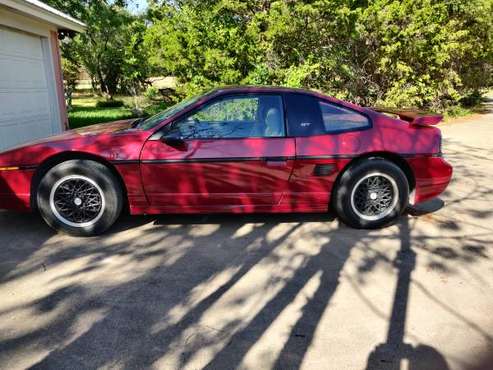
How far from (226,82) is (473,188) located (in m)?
7.30

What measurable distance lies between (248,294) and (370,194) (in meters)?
1.91

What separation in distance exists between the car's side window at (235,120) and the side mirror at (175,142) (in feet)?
0.31

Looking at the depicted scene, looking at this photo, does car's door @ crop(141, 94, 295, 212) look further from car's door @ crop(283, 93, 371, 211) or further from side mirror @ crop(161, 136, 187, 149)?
car's door @ crop(283, 93, 371, 211)

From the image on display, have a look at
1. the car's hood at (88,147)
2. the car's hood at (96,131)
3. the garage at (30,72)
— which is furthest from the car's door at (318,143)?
the garage at (30,72)

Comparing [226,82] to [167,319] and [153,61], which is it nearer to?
[153,61]

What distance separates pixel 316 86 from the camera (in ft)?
44.1

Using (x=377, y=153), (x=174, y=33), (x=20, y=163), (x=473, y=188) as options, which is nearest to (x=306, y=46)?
(x=174, y=33)

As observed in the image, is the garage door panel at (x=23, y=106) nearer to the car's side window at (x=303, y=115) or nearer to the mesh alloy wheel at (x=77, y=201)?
the mesh alloy wheel at (x=77, y=201)

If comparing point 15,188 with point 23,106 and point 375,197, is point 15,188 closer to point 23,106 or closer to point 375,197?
point 375,197

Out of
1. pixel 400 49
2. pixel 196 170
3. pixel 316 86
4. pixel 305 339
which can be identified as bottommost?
pixel 305 339

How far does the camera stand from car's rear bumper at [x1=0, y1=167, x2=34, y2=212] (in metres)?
4.21

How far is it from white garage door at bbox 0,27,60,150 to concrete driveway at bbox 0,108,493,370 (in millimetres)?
3204

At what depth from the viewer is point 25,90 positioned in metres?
8.04

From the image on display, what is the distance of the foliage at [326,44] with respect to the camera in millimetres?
11844
